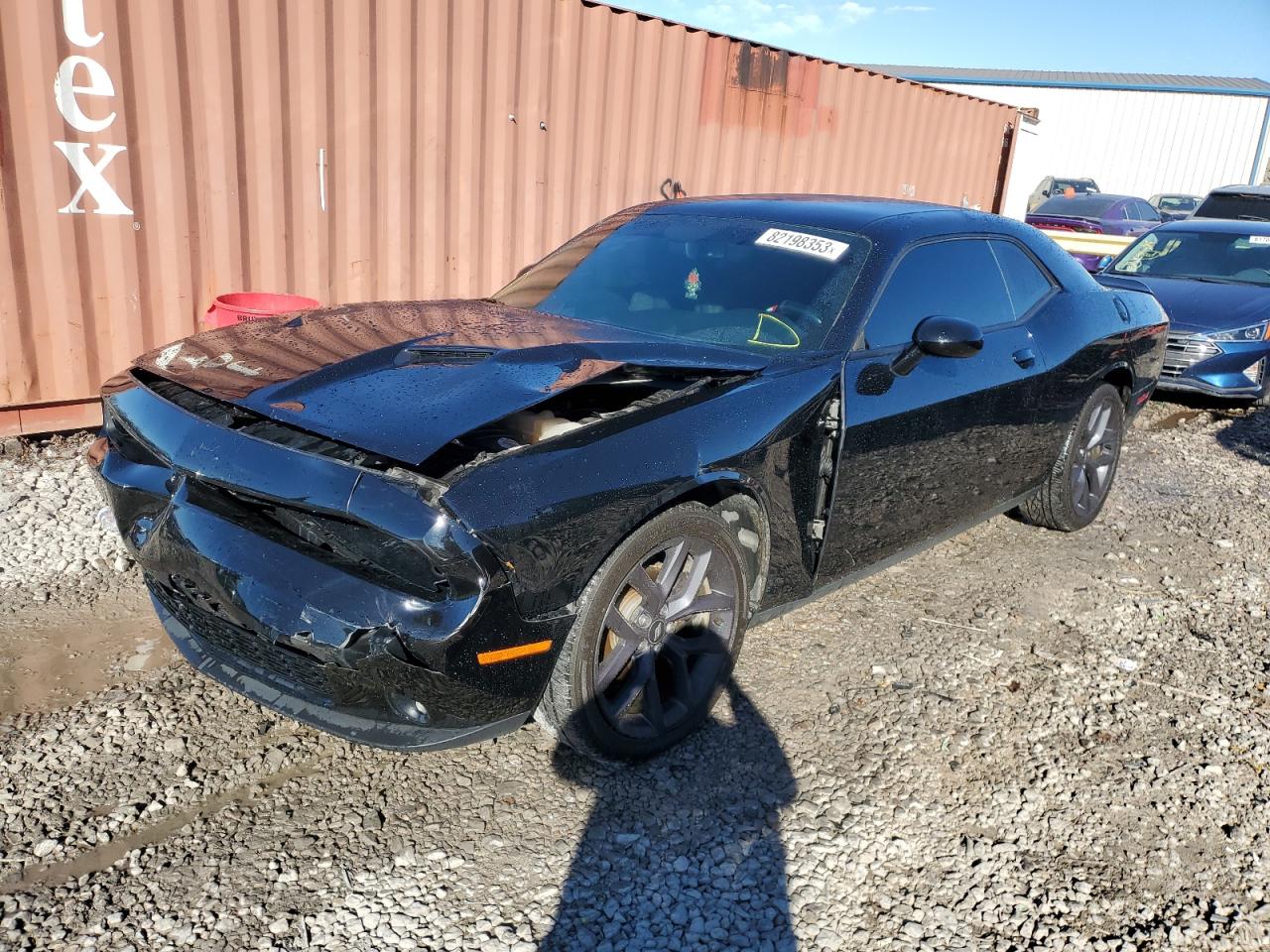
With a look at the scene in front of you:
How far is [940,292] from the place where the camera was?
12.5 ft

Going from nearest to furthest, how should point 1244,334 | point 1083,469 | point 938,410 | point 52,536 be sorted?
point 938,410 → point 52,536 → point 1083,469 → point 1244,334

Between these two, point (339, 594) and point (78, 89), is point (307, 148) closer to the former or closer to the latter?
point (78, 89)

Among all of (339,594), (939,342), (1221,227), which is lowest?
(339,594)

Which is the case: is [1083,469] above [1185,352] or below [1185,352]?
above

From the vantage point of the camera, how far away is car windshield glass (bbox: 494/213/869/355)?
3426 mm

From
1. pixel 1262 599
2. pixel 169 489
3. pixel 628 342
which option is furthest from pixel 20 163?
pixel 1262 599

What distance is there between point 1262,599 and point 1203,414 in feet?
15.1

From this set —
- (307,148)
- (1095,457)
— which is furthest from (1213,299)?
(307,148)

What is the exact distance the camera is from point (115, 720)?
3004mm

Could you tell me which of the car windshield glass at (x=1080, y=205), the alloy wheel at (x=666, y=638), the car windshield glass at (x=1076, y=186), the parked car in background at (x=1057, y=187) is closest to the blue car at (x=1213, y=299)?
A: the alloy wheel at (x=666, y=638)

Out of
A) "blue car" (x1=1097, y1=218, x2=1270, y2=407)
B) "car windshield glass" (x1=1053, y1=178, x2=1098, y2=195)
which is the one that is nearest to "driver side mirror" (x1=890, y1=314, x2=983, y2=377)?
"blue car" (x1=1097, y1=218, x2=1270, y2=407)

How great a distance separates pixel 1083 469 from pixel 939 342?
2.04m

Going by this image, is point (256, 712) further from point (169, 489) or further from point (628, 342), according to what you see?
point (628, 342)

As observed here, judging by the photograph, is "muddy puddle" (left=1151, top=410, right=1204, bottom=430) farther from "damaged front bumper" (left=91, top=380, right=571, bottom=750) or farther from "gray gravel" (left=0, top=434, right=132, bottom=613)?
"gray gravel" (left=0, top=434, right=132, bottom=613)
